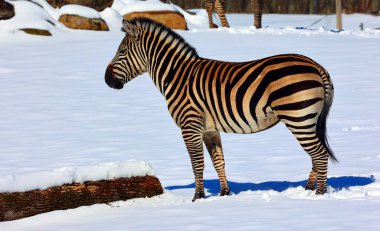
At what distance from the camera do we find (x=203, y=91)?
30.5ft

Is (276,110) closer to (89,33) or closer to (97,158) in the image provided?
(97,158)

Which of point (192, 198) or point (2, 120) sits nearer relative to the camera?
point (192, 198)

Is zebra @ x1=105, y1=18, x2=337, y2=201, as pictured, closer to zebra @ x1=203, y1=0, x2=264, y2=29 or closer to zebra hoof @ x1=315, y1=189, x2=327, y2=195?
zebra hoof @ x1=315, y1=189, x2=327, y2=195

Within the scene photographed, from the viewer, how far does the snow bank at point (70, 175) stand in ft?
27.0

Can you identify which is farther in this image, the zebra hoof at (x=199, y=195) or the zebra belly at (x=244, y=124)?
the zebra hoof at (x=199, y=195)

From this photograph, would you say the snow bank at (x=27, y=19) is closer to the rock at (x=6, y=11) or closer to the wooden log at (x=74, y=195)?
the rock at (x=6, y=11)

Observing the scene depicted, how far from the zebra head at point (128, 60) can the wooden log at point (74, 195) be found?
1.49 m

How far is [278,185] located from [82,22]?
18.6 meters

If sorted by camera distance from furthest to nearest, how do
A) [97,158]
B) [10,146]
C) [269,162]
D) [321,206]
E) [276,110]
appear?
[10,146] → [97,158] → [269,162] → [276,110] → [321,206]

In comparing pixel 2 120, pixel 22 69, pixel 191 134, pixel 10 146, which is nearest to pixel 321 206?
pixel 191 134

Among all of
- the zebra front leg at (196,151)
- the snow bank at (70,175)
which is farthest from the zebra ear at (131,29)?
the snow bank at (70,175)

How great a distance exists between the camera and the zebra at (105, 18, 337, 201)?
28.0 ft

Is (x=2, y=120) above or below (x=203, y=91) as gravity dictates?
below

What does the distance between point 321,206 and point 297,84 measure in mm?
1288
